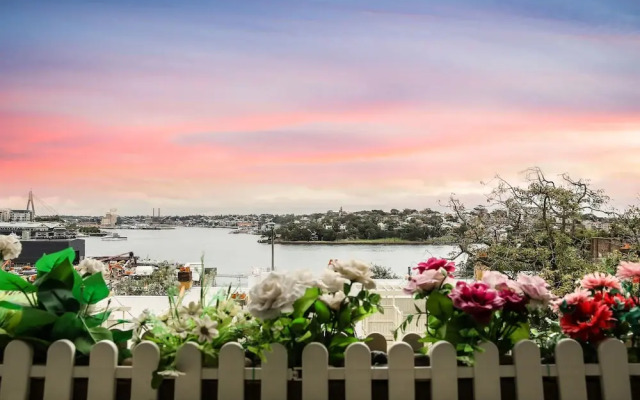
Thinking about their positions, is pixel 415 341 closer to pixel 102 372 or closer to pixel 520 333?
pixel 520 333

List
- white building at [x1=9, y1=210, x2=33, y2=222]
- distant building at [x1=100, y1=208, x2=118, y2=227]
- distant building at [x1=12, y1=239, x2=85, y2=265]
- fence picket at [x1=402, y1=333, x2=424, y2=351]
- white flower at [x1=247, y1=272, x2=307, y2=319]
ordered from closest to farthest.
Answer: white flower at [x1=247, y1=272, x2=307, y2=319]
fence picket at [x1=402, y1=333, x2=424, y2=351]
distant building at [x1=12, y1=239, x2=85, y2=265]
white building at [x1=9, y1=210, x2=33, y2=222]
distant building at [x1=100, y1=208, x2=118, y2=227]

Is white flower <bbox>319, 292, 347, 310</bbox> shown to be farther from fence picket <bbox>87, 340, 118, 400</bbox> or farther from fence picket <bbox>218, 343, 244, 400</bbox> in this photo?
fence picket <bbox>87, 340, 118, 400</bbox>

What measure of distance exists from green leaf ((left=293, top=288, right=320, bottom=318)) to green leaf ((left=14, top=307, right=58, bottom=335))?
1.46 feet

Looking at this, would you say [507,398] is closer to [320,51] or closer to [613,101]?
[320,51]

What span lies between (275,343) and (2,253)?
698 millimetres

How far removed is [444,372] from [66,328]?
691 millimetres

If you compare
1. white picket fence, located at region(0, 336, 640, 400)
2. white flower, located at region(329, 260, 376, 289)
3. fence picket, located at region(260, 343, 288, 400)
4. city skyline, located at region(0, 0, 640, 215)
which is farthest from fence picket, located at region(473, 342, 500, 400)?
city skyline, located at region(0, 0, 640, 215)

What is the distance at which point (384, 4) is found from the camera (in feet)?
13.0

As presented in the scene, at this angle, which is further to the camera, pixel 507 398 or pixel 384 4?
pixel 384 4

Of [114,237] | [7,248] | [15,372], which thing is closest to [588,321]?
[15,372]

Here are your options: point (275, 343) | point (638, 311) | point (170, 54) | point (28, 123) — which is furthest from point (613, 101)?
point (28, 123)

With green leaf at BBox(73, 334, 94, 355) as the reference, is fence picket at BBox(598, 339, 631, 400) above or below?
below

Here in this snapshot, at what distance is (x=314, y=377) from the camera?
0.96 metres

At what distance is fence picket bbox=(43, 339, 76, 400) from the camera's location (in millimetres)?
965
